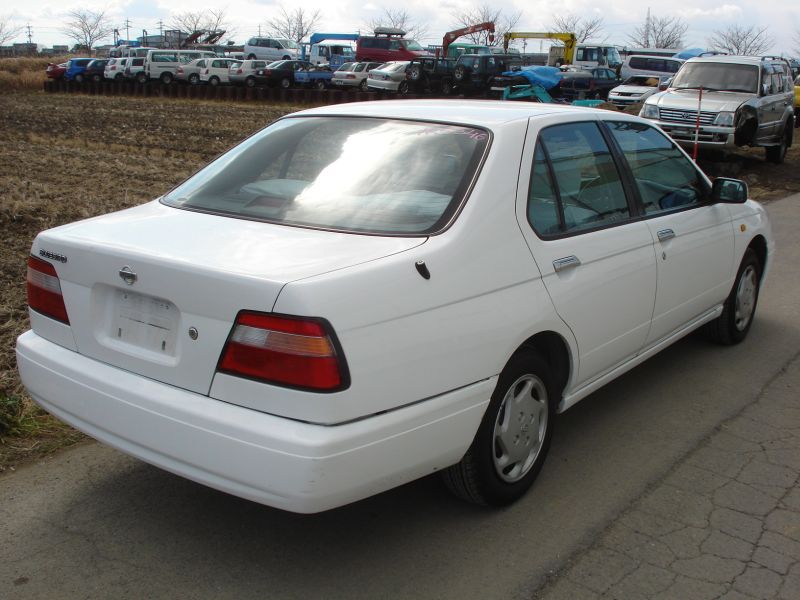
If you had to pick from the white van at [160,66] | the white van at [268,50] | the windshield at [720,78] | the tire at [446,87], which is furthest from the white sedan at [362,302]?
the white van at [268,50]

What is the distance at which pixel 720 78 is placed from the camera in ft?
51.4

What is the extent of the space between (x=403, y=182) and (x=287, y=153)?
2.71ft

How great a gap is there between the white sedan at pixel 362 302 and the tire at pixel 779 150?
13.7 metres

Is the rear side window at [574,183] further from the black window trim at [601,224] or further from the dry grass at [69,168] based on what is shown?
the dry grass at [69,168]

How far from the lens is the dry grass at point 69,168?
4441mm

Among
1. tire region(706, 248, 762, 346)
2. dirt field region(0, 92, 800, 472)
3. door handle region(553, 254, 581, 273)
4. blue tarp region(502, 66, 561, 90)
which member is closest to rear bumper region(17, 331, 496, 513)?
door handle region(553, 254, 581, 273)

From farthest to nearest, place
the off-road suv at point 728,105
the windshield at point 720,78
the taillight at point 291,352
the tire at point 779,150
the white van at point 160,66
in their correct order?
1. the white van at point 160,66
2. the tire at point 779,150
3. the windshield at point 720,78
4. the off-road suv at point 728,105
5. the taillight at point 291,352

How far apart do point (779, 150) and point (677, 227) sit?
540 inches

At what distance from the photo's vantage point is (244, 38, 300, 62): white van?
175 ft

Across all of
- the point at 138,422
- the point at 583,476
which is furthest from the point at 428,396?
the point at 583,476

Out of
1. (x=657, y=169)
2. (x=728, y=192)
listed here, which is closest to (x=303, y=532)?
(x=657, y=169)

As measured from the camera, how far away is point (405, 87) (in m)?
35.5

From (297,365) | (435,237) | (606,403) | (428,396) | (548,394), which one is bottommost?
(606,403)

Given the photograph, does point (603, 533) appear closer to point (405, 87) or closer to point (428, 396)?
point (428, 396)
